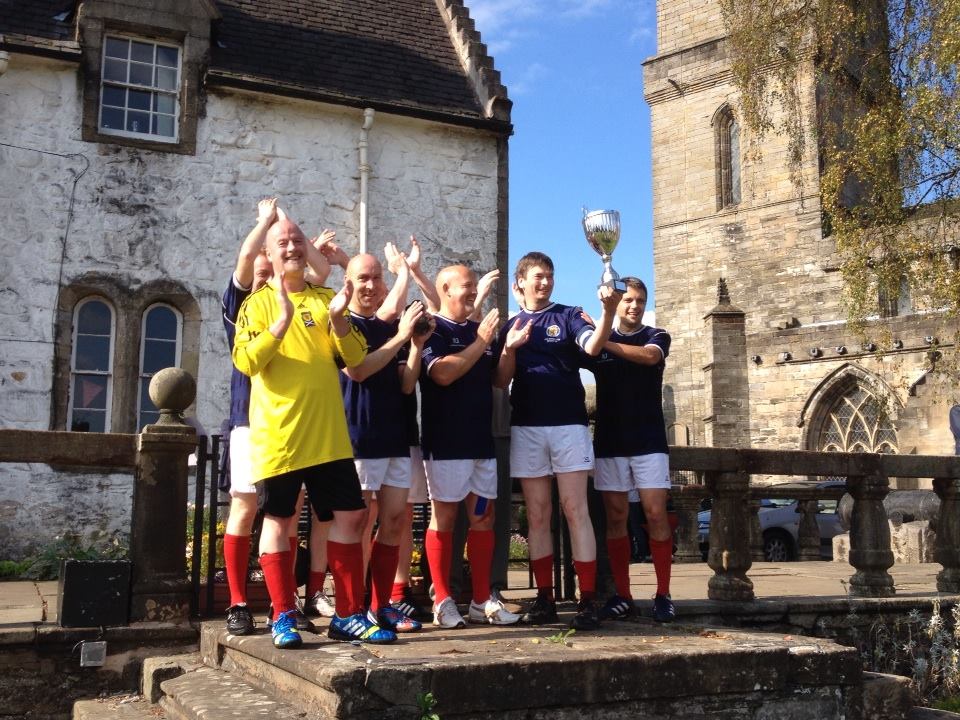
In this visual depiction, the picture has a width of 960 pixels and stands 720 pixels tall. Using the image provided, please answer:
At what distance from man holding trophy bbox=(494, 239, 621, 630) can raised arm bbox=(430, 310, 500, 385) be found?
0.85 ft

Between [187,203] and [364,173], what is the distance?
8.07ft

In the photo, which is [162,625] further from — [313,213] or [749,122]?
[749,122]

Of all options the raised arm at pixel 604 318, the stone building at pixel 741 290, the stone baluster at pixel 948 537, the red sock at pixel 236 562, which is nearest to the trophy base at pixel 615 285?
the raised arm at pixel 604 318

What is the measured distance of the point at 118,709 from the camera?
492 cm

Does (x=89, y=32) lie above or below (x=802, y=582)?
above

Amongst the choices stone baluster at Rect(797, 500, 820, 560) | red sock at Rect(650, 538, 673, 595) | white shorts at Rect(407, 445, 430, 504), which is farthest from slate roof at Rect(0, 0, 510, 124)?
red sock at Rect(650, 538, 673, 595)

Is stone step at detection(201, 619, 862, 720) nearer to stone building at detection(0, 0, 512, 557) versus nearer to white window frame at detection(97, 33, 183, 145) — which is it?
stone building at detection(0, 0, 512, 557)

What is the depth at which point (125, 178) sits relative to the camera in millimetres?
12555

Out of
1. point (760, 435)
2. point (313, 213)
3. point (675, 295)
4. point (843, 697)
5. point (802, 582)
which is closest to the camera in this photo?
point (843, 697)

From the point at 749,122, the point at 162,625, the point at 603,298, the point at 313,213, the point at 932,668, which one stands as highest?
the point at 749,122

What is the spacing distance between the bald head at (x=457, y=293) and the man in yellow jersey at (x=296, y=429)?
88 cm

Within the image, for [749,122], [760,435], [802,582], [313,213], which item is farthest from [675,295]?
[802,582]

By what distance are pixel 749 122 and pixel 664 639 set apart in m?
11.4

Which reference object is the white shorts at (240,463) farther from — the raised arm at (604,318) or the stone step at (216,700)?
the raised arm at (604,318)
